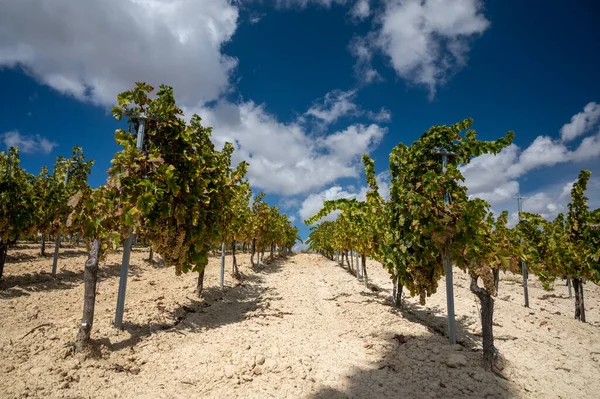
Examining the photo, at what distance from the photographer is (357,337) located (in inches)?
284

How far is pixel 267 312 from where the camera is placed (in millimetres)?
9344

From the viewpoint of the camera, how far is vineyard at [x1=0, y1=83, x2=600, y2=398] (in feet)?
15.6

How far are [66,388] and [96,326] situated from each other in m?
2.21

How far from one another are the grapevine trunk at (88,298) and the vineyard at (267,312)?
0.06ft

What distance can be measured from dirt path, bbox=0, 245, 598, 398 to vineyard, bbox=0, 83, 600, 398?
0.10ft

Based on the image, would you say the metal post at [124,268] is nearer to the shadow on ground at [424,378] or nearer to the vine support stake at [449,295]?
the shadow on ground at [424,378]

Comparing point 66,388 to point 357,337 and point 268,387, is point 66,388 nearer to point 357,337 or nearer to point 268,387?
point 268,387

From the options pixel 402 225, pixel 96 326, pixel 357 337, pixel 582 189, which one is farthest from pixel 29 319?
pixel 582 189

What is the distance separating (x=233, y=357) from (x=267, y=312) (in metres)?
3.91

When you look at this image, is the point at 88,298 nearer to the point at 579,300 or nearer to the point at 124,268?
the point at 124,268

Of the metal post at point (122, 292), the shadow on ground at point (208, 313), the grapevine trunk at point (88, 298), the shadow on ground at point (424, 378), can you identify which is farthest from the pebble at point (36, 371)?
the shadow on ground at point (424, 378)

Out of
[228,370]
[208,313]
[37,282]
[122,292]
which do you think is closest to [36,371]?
[122,292]

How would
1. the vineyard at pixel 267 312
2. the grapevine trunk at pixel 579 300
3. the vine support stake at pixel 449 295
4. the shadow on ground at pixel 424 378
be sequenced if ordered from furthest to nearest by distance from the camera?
the grapevine trunk at pixel 579 300 < the vine support stake at pixel 449 295 < the vineyard at pixel 267 312 < the shadow on ground at pixel 424 378

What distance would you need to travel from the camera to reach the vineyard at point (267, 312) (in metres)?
4.74
